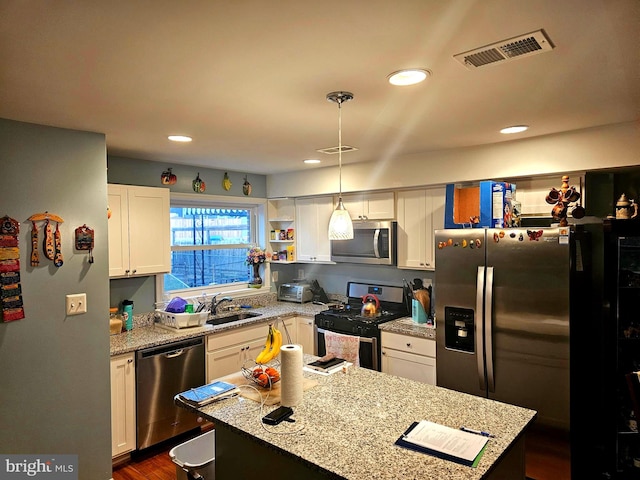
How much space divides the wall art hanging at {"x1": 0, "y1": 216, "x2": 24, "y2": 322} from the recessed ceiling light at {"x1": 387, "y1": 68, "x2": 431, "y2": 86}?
2.26 metres

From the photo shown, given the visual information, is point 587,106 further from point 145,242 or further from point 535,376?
point 145,242

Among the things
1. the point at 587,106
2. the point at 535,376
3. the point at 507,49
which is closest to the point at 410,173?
the point at 587,106

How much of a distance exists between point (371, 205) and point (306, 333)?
1.47m

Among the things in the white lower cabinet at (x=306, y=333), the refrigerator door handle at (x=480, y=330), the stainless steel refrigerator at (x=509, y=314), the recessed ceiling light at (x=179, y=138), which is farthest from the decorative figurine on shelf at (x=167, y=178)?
the refrigerator door handle at (x=480, y=330)

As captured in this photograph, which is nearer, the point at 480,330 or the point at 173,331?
the point at 480,330

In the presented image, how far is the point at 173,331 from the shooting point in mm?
3469

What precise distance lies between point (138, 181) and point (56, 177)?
3.72 ft

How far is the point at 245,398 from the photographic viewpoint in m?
2.07

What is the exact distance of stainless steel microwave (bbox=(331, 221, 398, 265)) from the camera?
12.7 ft

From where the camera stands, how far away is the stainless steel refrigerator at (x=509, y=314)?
2.55 m

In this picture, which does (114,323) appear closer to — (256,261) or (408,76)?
(256,261)

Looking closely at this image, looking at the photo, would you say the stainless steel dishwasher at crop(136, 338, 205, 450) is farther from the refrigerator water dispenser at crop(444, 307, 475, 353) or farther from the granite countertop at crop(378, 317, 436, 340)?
the refrigerator water dispenser at crop(444, 307, 475, 353)

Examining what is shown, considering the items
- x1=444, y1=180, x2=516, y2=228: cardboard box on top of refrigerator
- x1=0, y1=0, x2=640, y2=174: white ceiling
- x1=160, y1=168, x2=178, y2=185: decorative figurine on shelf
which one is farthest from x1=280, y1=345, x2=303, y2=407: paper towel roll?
x1=160, y1=168, x2=178, y2=185: decorative figurine on shelf

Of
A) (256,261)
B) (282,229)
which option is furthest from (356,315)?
(282,229)
